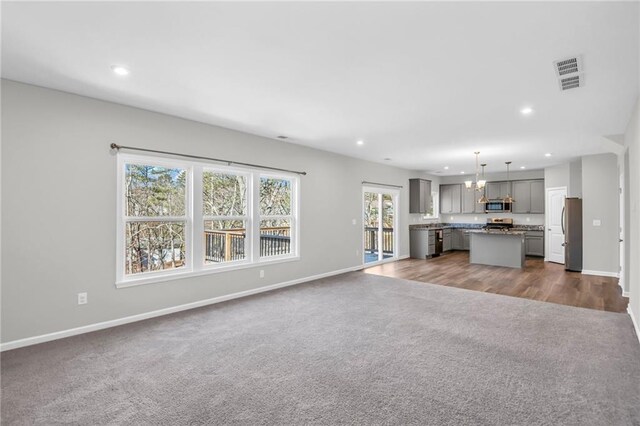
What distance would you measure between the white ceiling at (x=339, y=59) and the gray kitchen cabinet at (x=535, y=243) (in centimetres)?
522

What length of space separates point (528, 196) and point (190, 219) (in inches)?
373

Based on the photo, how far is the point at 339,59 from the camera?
107 inches

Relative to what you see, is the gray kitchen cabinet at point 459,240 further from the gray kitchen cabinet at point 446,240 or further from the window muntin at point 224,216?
the window muntin at point 224,216

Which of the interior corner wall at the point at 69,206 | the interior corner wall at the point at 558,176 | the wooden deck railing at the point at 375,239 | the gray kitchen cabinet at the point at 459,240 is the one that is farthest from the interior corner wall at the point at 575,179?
the interior corner wall at the point at 69,206

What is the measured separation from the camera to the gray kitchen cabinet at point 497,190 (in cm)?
990

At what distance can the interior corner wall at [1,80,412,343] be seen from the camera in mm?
3188

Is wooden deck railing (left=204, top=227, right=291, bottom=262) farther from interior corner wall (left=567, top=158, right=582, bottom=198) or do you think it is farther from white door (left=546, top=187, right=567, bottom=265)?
interior corner wall (left=567, top=158, right=582, bottom=198)

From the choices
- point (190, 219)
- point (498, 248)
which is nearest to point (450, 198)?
point (498, 248)

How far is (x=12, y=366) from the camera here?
281 centimetres

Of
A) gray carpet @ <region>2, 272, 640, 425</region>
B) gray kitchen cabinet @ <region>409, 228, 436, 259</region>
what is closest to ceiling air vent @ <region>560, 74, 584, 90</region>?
gray carpet @ <region>2, 272, 640, 425</region>

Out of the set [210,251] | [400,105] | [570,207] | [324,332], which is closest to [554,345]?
[324,332]

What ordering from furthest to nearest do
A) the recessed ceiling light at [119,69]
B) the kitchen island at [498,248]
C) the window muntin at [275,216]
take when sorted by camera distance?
1. the kitchen island at [498,248]
2. the window muntin at [275,216]
3. the recessed ceiling light at [119,69]

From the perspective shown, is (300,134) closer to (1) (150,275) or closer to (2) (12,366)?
(1) (150,275)

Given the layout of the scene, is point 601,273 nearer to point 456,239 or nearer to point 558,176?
point 558,176
